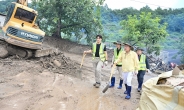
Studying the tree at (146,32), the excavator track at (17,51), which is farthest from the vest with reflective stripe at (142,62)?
the tree at (146,32)

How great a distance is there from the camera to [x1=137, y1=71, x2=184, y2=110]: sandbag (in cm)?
278

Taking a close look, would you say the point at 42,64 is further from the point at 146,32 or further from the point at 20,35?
the point at 146,32

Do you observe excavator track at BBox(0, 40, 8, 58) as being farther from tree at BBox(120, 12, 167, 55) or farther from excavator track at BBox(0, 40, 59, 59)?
tree at BBox(120, 12, 167, 55)

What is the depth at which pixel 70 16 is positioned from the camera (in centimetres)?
2012

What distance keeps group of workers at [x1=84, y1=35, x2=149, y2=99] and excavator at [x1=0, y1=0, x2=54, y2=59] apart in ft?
13.7

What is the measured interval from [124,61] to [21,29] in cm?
595

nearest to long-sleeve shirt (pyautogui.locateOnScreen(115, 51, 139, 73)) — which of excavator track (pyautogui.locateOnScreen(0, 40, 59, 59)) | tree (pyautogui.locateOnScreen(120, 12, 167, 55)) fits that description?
excavator track (pyautogui.locateOnScreen(0, 40, 59, 59))

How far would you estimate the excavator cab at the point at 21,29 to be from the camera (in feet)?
37.6

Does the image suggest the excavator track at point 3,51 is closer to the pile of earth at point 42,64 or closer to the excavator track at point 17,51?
the excavator track at point 17,51

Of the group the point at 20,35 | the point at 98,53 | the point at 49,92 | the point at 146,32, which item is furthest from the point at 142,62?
the point at 146,32

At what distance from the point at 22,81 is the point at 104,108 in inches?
116

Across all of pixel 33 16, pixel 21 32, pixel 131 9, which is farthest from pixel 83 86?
pixel 131 9

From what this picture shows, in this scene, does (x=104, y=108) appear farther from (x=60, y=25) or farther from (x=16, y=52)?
(x=60, y=25)

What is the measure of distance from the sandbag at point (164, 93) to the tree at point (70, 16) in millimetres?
16134
